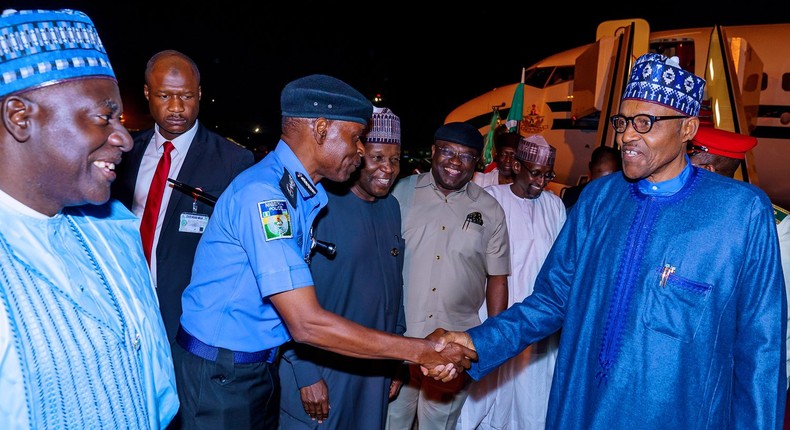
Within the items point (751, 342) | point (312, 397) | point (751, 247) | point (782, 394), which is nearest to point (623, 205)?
point (751, 247)

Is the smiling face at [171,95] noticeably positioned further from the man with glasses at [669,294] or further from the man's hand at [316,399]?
the man with glasses at [669,294]

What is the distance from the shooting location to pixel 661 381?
2170 mm

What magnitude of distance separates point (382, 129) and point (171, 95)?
54.4 inches

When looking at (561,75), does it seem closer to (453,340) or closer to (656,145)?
(656,145)

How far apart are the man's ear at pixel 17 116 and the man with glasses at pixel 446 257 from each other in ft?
8.77

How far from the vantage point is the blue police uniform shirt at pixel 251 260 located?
212 centimetres

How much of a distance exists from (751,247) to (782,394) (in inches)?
24.1

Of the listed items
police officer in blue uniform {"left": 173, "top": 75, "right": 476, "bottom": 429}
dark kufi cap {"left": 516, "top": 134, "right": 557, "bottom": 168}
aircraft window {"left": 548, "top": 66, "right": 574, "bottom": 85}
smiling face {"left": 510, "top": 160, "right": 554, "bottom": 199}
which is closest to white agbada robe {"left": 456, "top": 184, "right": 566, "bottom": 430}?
smiling face {"left": 510, "top": 160, "right": 554, "bottom": 199}

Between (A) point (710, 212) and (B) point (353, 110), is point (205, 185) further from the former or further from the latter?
(A) point (710, 212)

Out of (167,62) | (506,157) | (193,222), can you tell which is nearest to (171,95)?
(167,62)

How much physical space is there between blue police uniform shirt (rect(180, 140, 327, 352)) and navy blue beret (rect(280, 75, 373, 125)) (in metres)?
0.22

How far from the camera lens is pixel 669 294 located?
2188 millimetres

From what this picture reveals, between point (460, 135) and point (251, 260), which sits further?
point (460, 135)

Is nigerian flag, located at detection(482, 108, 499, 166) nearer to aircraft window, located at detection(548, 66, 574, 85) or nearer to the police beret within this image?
aircraft window, located at detection(548, 66, 574, 85)
